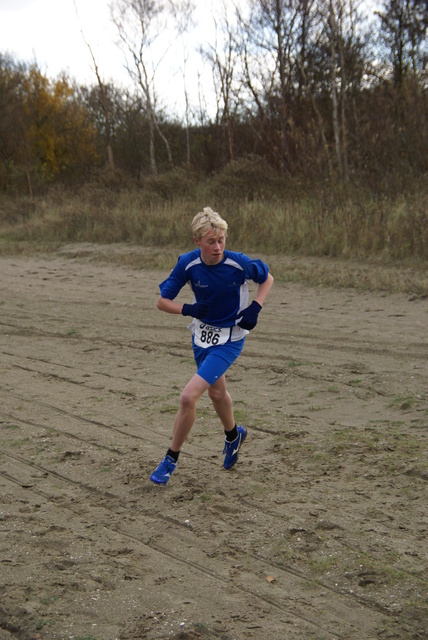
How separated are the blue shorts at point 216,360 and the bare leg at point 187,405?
0.16 ft

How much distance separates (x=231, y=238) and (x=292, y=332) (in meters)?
7.05

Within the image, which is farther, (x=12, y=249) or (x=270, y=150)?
(x=270, y=150)

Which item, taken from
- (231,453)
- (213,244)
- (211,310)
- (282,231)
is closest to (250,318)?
(211,310)

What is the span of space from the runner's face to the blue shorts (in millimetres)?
617

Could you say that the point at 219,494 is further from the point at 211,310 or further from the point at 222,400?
the point at 211,310

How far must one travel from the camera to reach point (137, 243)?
1738cm

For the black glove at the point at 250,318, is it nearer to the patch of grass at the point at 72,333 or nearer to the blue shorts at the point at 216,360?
the blue shorts at the point at 216,360

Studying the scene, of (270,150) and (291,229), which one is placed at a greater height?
(270,150)

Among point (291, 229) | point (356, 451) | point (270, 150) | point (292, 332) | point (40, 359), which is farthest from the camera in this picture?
point (270, 150)

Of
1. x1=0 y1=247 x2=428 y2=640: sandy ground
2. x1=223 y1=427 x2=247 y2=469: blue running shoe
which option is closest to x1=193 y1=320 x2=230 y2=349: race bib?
x1=223 y1=427 x2=247 y2=469: blue running shoe

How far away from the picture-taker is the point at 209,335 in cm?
503

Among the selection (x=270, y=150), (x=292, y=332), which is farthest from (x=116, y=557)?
(x=270, y=150)

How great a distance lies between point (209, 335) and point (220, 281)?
390 millimetres

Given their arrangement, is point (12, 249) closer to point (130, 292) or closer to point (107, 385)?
point (130, 292)
